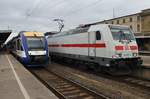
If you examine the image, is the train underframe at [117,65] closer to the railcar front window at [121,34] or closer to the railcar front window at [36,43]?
the railcar front window at [121,34]

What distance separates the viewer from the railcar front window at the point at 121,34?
641 inches

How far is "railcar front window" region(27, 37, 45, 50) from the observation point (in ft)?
70.4

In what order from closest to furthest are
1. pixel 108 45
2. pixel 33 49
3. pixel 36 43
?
pixel 108 45, pixel 33 49, pixel 36 43

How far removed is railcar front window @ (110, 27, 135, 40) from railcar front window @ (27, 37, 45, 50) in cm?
749

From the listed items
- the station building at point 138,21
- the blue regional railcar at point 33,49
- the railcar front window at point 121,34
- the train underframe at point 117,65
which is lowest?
the train underframe at point 117,65

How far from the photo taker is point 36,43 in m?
21.9

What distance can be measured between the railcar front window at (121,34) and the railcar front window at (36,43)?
7485mm

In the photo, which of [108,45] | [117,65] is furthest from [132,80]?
[108,45]

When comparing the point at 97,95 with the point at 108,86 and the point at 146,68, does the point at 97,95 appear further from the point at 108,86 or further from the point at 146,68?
the point at 146,68

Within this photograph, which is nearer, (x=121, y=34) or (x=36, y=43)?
(x=121, y=34)

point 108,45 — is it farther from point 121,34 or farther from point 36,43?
point 36,43

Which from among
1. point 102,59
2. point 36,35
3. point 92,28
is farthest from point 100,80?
point 36,35

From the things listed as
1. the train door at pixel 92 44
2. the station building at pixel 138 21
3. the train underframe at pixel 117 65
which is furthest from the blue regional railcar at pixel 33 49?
the station building at pixel 138 21

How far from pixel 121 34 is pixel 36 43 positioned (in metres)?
8.15
